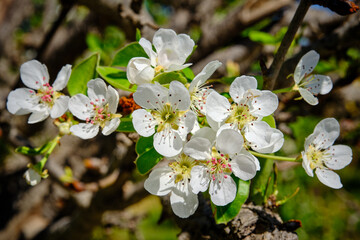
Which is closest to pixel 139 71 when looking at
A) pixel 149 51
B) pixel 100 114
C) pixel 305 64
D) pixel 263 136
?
pixel 149 51

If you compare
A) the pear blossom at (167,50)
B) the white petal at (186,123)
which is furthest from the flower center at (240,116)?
the pear blossom at (167,50)

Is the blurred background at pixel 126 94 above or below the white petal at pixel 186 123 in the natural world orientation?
below

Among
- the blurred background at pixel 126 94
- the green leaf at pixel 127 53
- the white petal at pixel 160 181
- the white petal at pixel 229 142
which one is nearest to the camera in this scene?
the white petal at pixel 229 142

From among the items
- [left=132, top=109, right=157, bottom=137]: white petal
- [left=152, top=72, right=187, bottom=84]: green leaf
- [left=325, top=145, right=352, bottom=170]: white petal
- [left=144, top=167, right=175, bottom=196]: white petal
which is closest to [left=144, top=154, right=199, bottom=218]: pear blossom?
[left=144, top=167, right=175, bottom=196]: white petal

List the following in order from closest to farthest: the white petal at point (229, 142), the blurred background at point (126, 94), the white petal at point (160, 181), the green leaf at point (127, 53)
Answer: the white petal at point (229, 142) < the white petal at point (160, 181) < the green leaf at point (127, 53) < the blurred background at point (126, 94)

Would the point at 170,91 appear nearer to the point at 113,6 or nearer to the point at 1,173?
the point at 113,6

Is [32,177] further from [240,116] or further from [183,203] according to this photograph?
[240,116]

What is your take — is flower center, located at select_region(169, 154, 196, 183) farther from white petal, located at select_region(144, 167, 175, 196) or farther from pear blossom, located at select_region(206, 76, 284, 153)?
pear blossom, located at select_region(206, 76, 284, 153)

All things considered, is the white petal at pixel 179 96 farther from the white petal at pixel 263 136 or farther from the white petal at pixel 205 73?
the white petal at pixel 263 136
